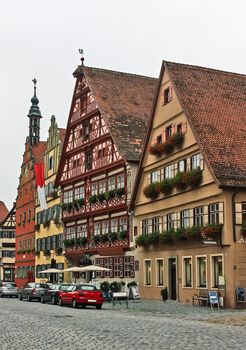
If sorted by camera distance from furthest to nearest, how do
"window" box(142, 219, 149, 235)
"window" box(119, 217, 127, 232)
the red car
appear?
"window" box(119, 217, 127, 232), "window" box(142, 219, 149, 235), the red car

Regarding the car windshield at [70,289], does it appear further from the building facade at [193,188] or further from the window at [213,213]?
the window at [213,213]

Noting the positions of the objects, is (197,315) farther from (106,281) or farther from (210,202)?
(106,281)

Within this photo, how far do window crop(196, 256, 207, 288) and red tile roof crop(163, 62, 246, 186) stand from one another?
5.29 metres

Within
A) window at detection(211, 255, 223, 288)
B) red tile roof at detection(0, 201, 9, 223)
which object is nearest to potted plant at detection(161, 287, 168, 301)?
window at detection(211, 255, 223, 288)

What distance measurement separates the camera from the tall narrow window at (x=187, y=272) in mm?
38625

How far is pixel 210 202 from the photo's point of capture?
3584 centimetres

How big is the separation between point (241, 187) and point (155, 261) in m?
10.9

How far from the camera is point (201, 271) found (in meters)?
37.3

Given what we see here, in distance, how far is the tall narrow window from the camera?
3862 cm

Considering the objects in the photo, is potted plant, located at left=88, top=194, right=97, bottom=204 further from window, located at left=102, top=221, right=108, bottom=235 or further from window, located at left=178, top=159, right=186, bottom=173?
window, located at left=178, top=159, right=186, bottom=173

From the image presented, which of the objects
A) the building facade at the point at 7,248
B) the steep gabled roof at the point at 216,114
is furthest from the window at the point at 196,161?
the building facade at the point at 7,248

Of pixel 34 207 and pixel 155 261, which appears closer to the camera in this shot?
pixel 155 261

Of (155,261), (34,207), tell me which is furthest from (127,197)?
(34,207)

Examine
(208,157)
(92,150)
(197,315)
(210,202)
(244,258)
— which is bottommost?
(197,315)
